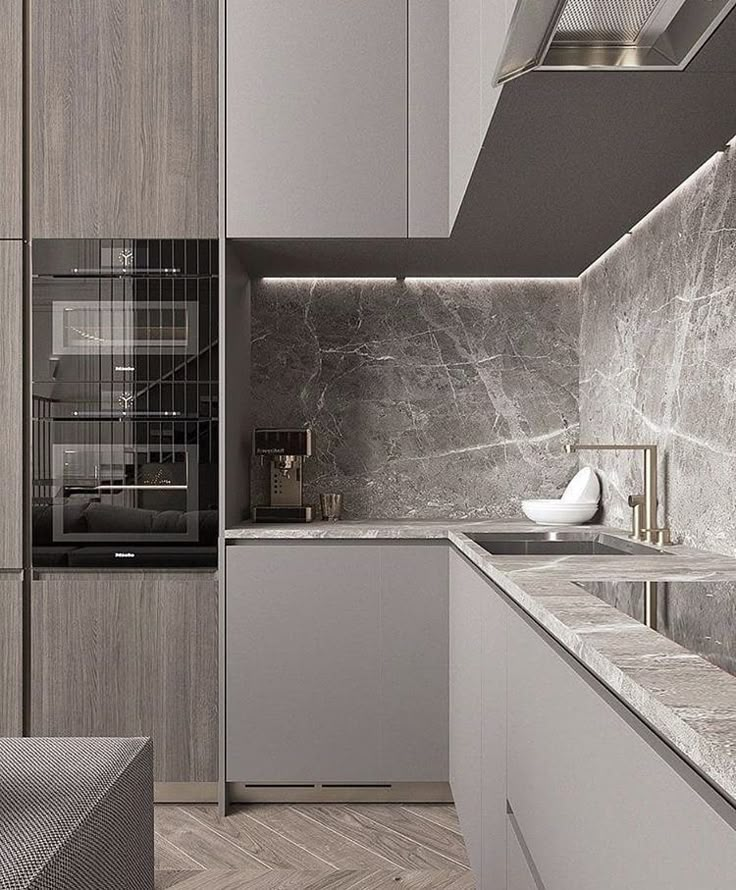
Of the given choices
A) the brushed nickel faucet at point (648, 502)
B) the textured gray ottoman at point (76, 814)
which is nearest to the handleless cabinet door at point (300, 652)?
the brushed nickel faucet at point (648, 502)

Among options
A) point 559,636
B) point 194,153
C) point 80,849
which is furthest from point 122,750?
point 194,153

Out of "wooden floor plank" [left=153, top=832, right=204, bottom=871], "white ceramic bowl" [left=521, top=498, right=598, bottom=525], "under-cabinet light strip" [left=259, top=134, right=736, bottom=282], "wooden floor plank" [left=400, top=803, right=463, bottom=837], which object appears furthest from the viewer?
"white ceramic bowl" [left=521, top=498, right=598, bottom=525]

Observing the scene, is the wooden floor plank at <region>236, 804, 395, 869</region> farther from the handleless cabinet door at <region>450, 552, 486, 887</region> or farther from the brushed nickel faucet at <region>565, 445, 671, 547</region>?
the brushed nickel faucet at <region>565, 445, 671, 547</region>

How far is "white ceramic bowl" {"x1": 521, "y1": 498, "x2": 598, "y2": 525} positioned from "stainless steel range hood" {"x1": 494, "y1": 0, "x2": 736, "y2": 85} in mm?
1776

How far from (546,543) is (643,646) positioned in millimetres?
1913

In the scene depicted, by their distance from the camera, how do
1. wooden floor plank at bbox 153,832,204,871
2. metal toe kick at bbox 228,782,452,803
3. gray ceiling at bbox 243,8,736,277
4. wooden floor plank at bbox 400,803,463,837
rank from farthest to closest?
metal toe kick at bbox 228,782,452,803 → wooden floor plank at bbox 400,803,463,837 → wooden floor plank at bbox 153,832,204,871 → gray ceiling at bbox 243,8,736,277

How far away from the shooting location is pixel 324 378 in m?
3.75

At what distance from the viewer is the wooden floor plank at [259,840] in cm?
276

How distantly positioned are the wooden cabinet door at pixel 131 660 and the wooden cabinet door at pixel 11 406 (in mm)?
257

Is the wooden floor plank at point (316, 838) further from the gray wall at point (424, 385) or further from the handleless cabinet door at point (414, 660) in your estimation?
the gray wall at point (424, 385)

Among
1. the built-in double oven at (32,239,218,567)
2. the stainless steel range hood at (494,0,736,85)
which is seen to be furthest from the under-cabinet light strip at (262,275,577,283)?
the stainless steel range hood at (494,0,736,85)

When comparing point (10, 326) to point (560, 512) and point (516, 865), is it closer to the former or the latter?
point (560, 512)

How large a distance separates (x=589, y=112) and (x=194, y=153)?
1550 millimetres

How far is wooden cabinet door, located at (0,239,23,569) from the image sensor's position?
3.13 m
